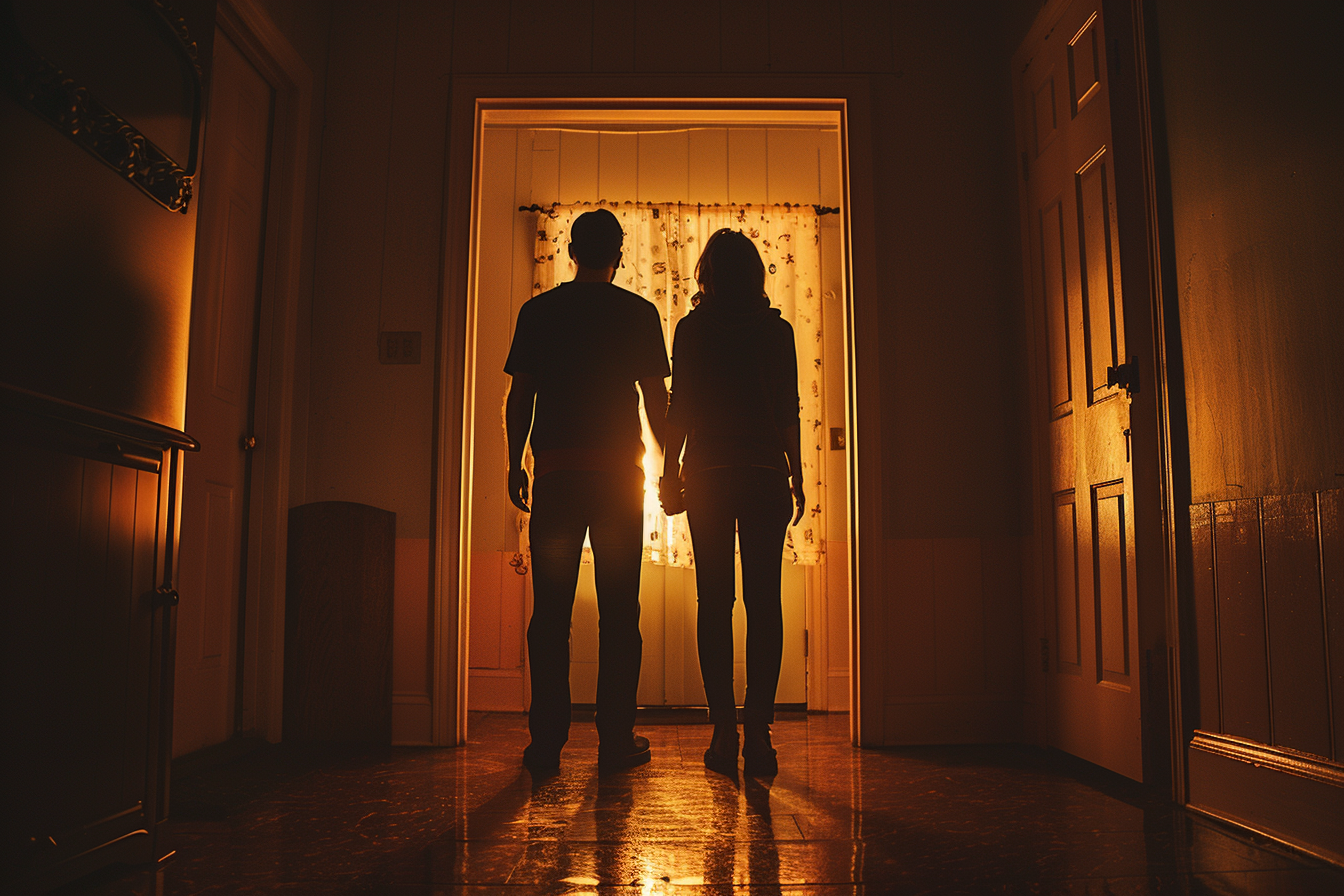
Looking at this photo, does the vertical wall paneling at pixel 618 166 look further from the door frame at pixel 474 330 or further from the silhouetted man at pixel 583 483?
the silhouetted man at pixel 583 483

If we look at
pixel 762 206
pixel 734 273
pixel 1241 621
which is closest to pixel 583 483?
pixel 734 273

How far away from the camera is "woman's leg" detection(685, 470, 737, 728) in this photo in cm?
238

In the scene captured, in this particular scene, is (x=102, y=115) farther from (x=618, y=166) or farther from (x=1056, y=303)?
(x=618, y=166)

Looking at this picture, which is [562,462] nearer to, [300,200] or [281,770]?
[281,770]

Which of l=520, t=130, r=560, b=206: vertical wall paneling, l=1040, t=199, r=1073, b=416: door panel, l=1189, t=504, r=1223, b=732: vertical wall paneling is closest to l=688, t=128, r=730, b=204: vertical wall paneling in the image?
l=520, t=130, r=560, b=206: vertical wall paneling

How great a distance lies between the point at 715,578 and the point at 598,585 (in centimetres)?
31

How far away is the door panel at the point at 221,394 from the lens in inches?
97.8

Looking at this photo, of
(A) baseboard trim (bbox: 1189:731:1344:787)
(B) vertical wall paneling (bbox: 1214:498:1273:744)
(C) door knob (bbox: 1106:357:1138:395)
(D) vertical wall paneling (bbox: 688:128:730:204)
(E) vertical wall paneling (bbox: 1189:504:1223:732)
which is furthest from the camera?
(D) vertical wall paneling (bbox: 688:128:730:204)

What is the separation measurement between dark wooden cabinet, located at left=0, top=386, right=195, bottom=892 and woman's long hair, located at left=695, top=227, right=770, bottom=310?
1.34 meters

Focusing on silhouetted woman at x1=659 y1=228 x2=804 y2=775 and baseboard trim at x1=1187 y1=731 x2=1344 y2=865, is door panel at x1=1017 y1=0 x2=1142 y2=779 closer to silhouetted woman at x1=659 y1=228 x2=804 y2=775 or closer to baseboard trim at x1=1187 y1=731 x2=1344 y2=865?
baseboard trim at x1=1187 y1=731 x2=1344 y2=865

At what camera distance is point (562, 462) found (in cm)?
238

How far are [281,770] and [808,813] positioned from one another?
4.61ft

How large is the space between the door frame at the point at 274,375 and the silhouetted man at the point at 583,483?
88 cm

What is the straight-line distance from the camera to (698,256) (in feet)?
12.6
